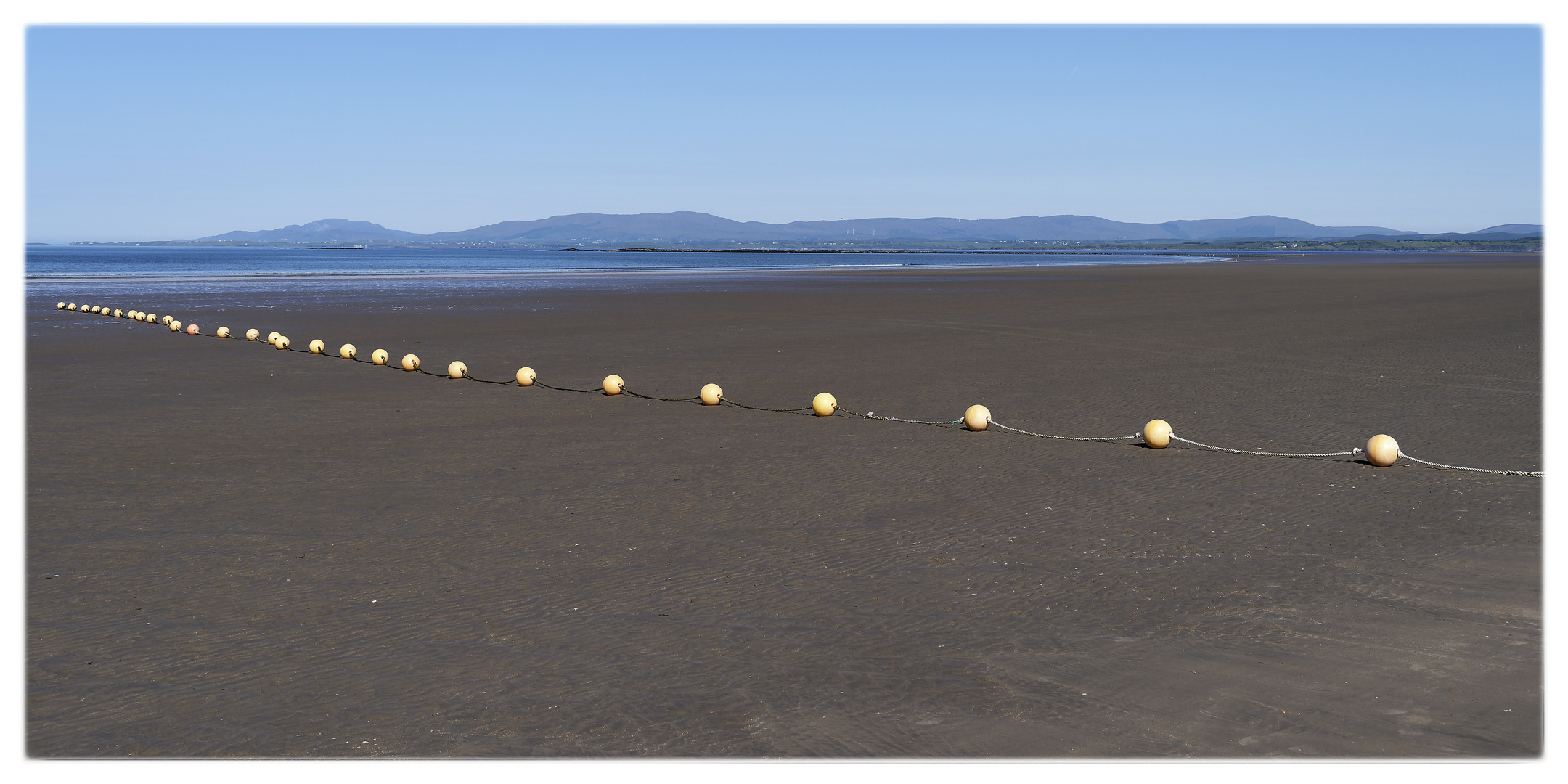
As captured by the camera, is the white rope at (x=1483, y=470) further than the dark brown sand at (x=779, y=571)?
Yes

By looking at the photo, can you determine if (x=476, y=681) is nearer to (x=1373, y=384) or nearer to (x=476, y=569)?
(x=476, y=569)

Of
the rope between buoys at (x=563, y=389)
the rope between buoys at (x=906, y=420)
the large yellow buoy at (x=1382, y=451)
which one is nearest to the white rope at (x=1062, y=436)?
the rope between buoys at (x=906, y=420)

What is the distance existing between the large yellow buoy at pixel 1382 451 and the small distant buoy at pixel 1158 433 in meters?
1.52

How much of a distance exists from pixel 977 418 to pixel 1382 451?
334 centimetres

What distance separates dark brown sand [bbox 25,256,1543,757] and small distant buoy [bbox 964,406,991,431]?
0.18 meters

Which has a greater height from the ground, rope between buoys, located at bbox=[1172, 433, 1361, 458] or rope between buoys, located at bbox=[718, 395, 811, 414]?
rope between buoys, located at bbox=[718, 395, 811, 414]

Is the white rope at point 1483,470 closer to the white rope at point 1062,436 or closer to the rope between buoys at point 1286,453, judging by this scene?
the rope between buoys at point 1286,453

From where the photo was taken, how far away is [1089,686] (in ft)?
15.9

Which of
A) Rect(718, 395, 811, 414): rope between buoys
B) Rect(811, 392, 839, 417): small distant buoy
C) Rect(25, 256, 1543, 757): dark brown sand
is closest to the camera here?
Rect(25, 256, 1543, 757): dark brown sand

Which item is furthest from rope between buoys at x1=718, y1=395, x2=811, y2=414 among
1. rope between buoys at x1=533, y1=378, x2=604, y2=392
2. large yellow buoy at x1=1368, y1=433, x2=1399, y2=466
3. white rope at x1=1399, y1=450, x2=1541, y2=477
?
white rope at x1=1399, y1=450, x2=1541, y2=477

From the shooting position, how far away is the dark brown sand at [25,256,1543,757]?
14.9 feet

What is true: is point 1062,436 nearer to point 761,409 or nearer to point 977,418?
point 977,418

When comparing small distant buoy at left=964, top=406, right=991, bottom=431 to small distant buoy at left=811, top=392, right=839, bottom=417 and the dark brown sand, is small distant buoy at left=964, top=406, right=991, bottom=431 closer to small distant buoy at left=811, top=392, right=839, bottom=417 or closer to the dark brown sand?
the dark brown sand

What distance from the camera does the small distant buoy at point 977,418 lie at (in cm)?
1098
